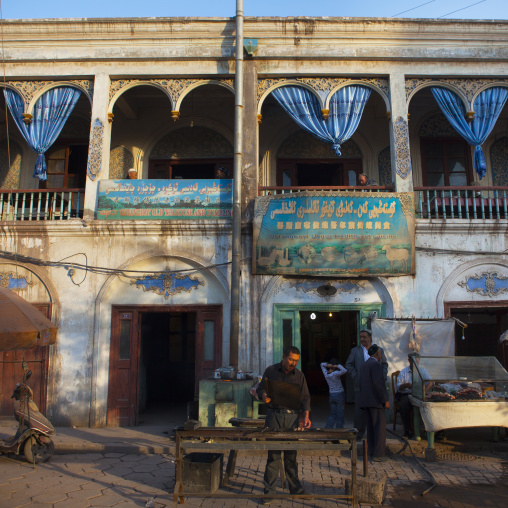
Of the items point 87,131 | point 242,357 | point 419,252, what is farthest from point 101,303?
point 419,252

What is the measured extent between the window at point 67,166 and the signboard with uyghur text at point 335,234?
5194mm

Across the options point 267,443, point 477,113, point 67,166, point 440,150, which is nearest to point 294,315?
point 267,443

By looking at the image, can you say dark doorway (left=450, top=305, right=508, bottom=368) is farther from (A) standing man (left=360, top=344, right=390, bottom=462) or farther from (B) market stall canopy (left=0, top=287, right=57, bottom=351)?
(B) market stall canopy (left=0, top=287, right=57, bottom=351)

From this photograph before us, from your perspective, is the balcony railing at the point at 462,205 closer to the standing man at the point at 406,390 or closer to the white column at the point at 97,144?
the standing man at the point at 406,390

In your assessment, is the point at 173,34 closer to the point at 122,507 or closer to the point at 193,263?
the point at 193,263

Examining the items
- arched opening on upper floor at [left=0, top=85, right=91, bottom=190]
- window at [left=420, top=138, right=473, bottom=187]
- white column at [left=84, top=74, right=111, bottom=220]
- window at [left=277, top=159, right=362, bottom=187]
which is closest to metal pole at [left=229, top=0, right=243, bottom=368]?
window at [left=277, top=159, right=362, bottom=187]

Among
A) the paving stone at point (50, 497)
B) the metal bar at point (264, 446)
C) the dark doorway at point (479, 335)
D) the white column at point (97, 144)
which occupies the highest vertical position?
the white column at point (97, 144)

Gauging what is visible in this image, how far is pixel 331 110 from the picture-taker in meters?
10.1

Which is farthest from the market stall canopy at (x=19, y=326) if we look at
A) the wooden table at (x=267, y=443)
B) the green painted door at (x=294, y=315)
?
the green painted door at (x=294, y=315)

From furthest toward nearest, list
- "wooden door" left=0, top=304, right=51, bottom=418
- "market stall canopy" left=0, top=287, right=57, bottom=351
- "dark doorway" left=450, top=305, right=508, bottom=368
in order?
1. "dark doorway" left=450, top=305, right=508, bottom=368
2. "wooden door" left=0, top=304, right=51, bottom=418
3. "market stall canopy" left=0, top=287, right=57, bottom=351

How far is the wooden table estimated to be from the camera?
4.62m

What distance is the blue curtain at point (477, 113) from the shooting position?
9922 millimetres

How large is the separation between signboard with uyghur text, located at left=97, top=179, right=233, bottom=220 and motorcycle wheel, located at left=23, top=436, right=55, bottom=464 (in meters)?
4.38

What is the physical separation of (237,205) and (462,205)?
466 cm
